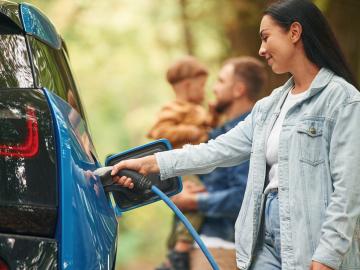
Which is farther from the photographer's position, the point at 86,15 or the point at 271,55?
the point at 86,15

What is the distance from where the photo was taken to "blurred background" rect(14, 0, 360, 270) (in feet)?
48.7

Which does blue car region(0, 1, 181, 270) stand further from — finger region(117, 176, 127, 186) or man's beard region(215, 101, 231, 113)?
man's beard region(215, 101, 231, 113)

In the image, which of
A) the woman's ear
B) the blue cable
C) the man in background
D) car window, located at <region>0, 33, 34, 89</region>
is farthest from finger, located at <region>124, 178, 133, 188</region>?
the man in background

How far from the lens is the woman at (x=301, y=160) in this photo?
3.54 meters

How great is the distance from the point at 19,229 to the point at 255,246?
42.2 inches

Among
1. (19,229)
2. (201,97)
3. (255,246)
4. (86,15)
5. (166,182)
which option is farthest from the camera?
(86,15)

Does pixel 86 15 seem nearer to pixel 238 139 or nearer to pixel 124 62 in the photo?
pixel 124 62

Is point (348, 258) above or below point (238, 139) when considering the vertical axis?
below

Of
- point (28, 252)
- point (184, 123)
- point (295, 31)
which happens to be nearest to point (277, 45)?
point (295, 31)

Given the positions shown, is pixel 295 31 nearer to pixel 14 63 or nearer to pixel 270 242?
pixel 270 242

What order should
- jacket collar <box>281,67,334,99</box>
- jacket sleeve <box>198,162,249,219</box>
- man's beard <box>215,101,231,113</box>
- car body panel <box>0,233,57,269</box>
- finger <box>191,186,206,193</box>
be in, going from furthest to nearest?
man's beard <box>215,101,231,113</box> → finger <box>191,186,206,193</box> → jacket sleeve <box>198,162,249,219</box> → jacket collar <box>281,67,334,99</box> → car body panel <box>0,233,57,269</box>

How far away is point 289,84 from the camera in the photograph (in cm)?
397

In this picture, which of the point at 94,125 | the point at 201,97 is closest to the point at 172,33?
the point at 94,125

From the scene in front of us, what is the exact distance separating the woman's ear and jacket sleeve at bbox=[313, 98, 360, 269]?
41 cm
